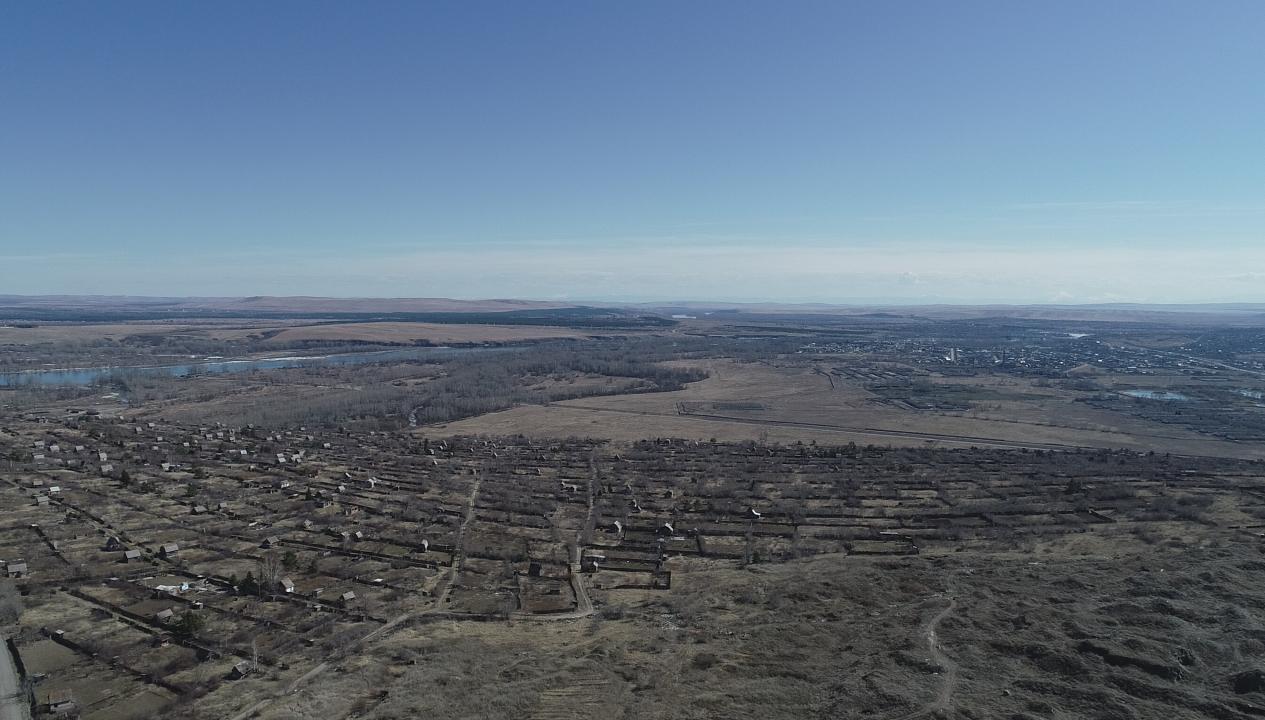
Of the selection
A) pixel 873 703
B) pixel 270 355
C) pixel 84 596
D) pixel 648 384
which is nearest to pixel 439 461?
pixel 84 596

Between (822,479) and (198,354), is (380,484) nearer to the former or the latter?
(822,479)

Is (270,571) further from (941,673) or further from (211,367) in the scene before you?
(211,367)

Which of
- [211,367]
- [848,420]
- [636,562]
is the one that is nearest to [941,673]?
Result: [636,562]

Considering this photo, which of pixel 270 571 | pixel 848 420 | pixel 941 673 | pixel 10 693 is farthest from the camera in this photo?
pixel 848 420

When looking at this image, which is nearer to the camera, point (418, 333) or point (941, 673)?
point (941, 673)

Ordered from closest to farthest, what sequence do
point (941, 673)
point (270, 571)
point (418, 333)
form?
point (941, 673), point (270, 571), point (418, 333)

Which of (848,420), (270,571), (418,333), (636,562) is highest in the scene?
(418,333)

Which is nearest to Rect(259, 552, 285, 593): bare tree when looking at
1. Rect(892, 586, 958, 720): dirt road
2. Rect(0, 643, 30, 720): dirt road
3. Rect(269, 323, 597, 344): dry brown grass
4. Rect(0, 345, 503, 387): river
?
Rect(0, 643, 30, 720): dirt road

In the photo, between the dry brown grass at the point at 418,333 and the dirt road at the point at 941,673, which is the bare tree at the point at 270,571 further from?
the dry brown grass at the point at 418,333

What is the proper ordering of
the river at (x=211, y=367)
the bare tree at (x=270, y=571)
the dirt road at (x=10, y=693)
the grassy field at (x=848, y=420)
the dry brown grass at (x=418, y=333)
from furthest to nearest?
the dry brown grass at (x=418, y=333)
the river at (x=211, y=367)
the grassy field at (x=848, y=420)
the bare tree at (x=270, y=571)
the dirt road at (x=10, y=693)

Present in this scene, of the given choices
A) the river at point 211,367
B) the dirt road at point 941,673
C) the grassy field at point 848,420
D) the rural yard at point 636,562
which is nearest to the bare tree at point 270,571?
the rural yard at point 636,562

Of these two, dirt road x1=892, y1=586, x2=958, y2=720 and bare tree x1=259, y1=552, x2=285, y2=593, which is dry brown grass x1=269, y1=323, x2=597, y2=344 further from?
dirt road x1=892, y1=586, x2=958, y2=720
